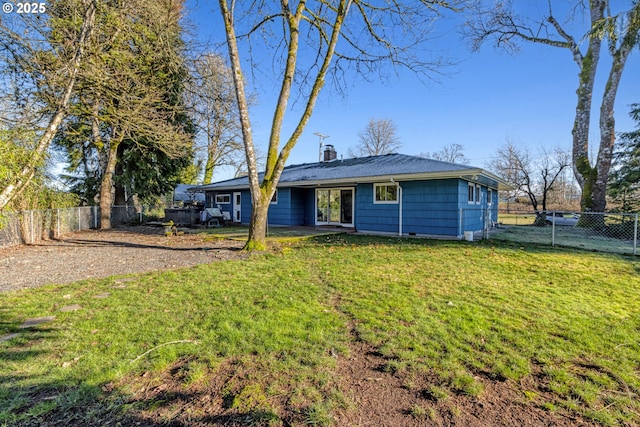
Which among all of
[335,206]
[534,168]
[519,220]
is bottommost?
[519,220]

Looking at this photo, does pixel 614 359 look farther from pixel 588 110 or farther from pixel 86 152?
pixel 86 152

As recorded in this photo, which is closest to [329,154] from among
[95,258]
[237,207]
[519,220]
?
[237,207]

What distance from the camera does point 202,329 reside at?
3.15 meters

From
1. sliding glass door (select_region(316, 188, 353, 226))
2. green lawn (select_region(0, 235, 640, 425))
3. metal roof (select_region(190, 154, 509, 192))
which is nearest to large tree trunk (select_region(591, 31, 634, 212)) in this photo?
metal roof (select_region(190, 154, 509, 192))

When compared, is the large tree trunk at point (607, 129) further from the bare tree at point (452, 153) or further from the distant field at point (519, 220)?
the bare tree at point (452, 153)

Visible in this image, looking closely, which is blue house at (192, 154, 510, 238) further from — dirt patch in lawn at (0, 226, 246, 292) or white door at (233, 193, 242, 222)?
dirt patch in lawn at (0, 226, 246, 292)

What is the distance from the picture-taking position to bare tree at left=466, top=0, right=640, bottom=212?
1269 centimetres

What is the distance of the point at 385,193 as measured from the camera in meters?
11.7

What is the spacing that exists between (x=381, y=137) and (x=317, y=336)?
3526 centimetres

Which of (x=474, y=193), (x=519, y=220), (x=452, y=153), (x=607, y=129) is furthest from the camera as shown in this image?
(x=452, y=153)

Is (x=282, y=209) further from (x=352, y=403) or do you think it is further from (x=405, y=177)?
(x=352, y=403)

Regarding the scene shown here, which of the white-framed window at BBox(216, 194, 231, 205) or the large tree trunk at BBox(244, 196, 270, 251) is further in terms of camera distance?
the white-framed window at BBox(216, 194, 231, 205)

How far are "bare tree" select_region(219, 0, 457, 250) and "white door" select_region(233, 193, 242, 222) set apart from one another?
8.48 metres

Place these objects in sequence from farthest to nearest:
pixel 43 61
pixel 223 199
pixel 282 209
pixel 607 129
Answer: pixel 223 199 → pixel 282 209 → pixel 607 129 → pixel 43 61
